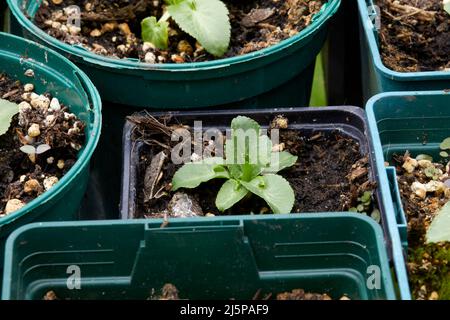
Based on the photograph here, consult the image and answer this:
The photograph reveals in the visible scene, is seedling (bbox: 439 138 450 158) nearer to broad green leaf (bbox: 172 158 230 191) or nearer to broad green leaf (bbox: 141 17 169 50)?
→ broad green leaf (bbox: 172 158 230 191)

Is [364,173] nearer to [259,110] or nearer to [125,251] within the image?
[259,110]

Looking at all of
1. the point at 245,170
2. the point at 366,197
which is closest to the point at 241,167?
the point at 245,170

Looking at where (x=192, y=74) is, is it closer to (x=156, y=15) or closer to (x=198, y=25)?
(x=198, y=25)

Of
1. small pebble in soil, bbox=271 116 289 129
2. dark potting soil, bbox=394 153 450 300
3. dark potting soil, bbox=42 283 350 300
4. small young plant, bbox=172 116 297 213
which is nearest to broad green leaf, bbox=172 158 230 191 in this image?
small young plant, bbox=172 116 297 213

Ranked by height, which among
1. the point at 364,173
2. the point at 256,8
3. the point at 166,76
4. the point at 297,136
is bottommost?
the point at 364,173

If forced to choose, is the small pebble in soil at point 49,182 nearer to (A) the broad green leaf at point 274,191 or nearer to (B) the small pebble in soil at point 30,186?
(B) the small pebble in soil at point 30,186

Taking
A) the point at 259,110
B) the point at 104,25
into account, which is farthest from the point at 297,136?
the point at 104,25
